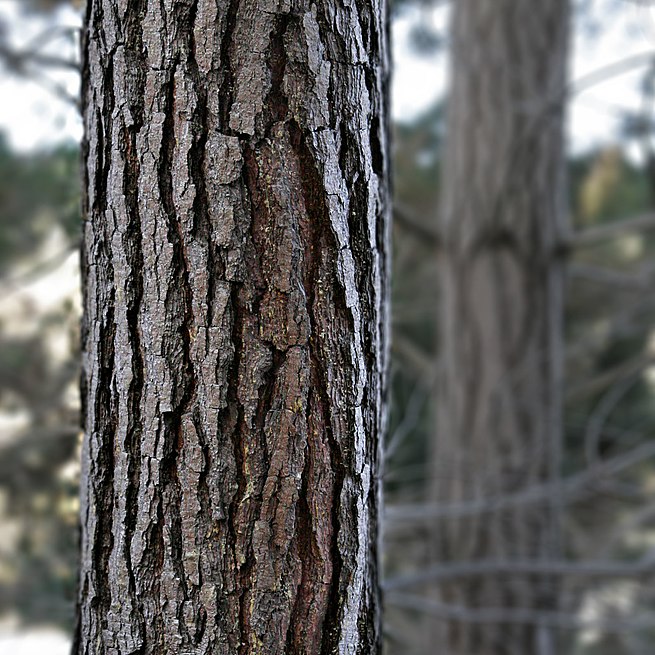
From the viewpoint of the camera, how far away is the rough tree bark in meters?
0.84

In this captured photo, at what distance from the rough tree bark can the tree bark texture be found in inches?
105

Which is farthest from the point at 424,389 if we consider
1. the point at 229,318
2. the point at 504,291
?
the point at 229,318

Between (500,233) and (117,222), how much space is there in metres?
2.82

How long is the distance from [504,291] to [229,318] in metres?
2.83

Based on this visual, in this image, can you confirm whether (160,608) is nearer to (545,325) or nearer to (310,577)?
(310,577)

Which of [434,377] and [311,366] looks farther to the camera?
[434,377]

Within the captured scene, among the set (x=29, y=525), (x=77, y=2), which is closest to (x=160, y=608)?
(x=77, y=2)

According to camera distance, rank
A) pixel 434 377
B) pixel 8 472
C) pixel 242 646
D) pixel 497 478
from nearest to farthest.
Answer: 1. pixel 242 646
2. pixel 497 478
3. pixel 434 377
4. pixel 8 472

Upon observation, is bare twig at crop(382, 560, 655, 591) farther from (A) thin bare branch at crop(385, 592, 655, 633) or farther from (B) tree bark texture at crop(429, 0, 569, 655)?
(B) tree bark texture at crop(429, 0, 569, 655)

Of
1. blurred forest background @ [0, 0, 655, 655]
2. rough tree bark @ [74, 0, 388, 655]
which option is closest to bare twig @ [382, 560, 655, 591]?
blurred forest background @ [0, 0, 655, 655]

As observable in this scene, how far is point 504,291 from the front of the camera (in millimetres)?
3506

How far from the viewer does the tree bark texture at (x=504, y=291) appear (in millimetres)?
3453

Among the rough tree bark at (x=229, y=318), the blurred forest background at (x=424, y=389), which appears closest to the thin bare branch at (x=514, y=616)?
the blurred forest background at (x=424, y=389)

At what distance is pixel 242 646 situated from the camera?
0.86 meters
